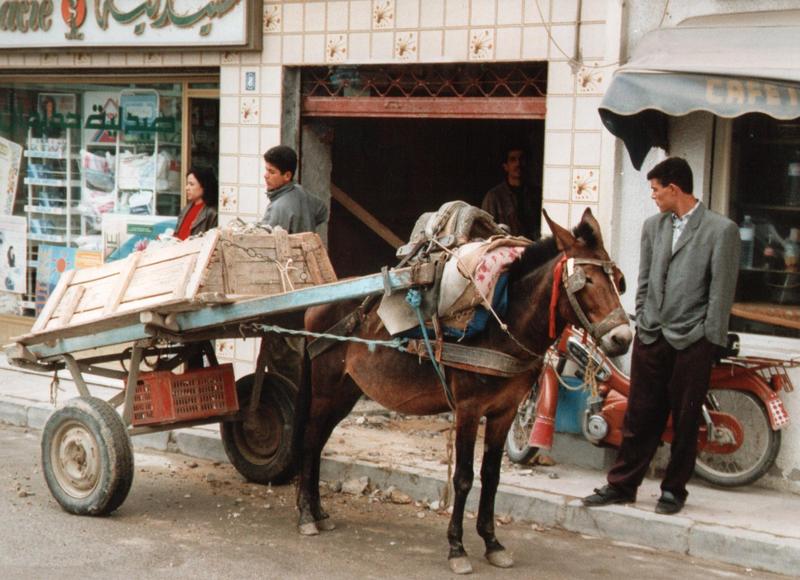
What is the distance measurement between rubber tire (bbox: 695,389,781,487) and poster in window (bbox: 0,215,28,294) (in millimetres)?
7221

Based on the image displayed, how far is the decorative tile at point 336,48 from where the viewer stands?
945 cm

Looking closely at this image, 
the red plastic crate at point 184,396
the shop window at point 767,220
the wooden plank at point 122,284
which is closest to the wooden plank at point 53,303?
the wooden plank at point 122,284

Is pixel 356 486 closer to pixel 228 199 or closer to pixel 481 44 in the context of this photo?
pixel 481 44

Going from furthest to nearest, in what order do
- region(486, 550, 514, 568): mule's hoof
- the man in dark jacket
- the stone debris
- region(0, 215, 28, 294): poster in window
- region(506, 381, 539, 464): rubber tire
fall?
region(0, 215, 28, 294): poster in window → the man in dark jacket → region(506, 381, 539, 464): rubber tire → the stone debris → region(486, 550, 514, 568): mule's hoof

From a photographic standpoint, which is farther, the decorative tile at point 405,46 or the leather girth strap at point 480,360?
the decorative tile at point 405,46

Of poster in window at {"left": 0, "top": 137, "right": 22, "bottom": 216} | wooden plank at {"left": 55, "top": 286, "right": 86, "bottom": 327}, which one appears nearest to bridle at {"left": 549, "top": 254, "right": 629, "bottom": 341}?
wooden plank at {"left": 55, "top": 286, "right": 86, "bottom": 327}

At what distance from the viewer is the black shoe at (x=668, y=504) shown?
22.8 ft

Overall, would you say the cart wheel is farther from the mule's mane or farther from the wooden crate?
the mule's mane

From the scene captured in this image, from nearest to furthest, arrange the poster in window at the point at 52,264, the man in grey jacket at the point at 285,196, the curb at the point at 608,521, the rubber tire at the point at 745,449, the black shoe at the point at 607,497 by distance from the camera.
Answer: the curb at the point at 608,521 < the black shoe at the point at 607,497 < the rubber tire at the point at 745,449 < the man in grey jacket at the point at 285,196 < the poster in window at the point at 52,264

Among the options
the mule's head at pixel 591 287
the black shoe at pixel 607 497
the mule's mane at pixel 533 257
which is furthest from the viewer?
the black shoe at pixel 607 497

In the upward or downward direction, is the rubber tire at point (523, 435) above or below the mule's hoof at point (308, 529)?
above

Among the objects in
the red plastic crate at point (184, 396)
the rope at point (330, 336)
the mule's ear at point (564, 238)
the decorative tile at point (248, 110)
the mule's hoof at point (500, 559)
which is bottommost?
the mule's hoof at point (500, 559)

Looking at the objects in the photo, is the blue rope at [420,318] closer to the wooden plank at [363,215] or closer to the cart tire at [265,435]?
the cart tire at [265,435]

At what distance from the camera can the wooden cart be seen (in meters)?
6.54
